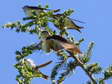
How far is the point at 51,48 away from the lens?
776 centimetres

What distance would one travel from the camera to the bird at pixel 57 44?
289 inches

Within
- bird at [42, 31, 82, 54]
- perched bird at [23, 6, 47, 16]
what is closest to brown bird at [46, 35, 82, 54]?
bird at [42, 31, 82, 54]

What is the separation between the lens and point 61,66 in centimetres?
793

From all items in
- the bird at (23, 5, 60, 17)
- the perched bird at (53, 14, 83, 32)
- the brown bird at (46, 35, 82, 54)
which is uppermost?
the bird at (23, 5, 60, 17)

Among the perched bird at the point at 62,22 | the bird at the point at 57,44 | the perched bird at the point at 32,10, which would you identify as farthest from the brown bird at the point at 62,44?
the perched bird at the point at 32,10

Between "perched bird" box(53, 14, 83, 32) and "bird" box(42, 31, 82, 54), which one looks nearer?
"bird" box(42, 31, 82, 54)

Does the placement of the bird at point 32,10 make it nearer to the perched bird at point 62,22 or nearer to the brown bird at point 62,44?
the perched bird at point 62,22

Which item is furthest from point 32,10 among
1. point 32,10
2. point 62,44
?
point 62,44

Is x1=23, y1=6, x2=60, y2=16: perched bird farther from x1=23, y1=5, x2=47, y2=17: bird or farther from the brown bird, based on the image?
the brown bird

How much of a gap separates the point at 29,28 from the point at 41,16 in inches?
12.8

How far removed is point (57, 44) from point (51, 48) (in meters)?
0.28

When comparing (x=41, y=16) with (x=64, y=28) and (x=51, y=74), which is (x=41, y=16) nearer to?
(x=64, y=28)

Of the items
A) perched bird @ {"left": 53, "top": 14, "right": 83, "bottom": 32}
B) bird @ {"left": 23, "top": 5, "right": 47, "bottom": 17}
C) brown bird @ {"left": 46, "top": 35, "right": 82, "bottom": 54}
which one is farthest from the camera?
bird @ {"left": 23, "top": 5, "right": 47, "bottom": 17}

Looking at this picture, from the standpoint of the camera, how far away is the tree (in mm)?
7766
